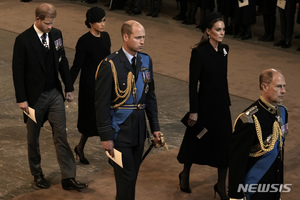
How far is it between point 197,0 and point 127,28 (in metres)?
9.55

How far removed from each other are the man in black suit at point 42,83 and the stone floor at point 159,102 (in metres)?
0.32

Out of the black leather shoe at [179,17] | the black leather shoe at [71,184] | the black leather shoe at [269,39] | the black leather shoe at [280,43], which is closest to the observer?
the black leather shoe at [71,184]

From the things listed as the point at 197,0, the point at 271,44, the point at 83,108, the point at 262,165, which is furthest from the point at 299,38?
the point at 262,165

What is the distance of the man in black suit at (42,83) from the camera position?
22.4 feet

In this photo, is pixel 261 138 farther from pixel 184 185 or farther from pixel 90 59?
pixel 90 59

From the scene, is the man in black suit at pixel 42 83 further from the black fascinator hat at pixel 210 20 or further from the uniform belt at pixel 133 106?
the black fascinator hat at pixel 210 20

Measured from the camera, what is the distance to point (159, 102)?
33.2 ft

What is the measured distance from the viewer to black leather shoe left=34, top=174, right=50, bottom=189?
7.18 m

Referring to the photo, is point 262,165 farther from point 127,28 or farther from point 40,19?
point 40,19

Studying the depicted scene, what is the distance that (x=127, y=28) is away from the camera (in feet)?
19.0

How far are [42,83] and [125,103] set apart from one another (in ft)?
4.38

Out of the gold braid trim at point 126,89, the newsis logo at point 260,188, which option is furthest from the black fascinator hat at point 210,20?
the newsis logo at point 260,188

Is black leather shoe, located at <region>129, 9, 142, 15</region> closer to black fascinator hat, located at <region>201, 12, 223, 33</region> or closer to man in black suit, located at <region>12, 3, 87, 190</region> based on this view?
man in black suit, located at <region>12, 3, 87, 190</region>

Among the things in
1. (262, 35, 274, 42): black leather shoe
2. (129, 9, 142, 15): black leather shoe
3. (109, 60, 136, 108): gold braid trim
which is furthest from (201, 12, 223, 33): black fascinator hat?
(129, 9, 142, 15): black leather shoe
